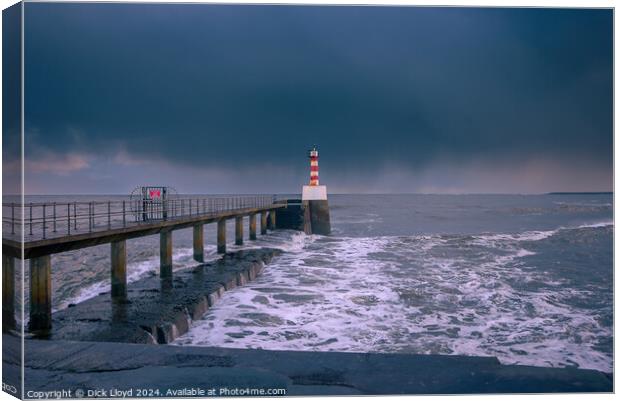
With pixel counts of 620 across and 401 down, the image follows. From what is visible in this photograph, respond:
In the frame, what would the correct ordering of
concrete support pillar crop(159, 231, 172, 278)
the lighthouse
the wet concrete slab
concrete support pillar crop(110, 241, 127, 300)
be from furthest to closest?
the lighthouse
concrete support pillar crop(159, 231, 172, 278)
concrete support pillar crop(110, 241, 127, 300)
the wet concrete slab

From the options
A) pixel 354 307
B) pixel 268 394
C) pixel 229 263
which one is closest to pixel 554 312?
pixel 354 307

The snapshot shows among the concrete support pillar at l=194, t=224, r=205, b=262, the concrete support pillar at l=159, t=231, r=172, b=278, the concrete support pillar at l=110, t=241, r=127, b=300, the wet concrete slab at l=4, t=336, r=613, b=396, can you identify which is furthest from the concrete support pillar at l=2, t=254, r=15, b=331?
the concrete support pillar at l=194, t=224, r=205, b=262

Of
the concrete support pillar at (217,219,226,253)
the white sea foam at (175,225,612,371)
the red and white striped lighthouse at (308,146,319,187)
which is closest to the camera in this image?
the white sea foam at (175,225,612,371)

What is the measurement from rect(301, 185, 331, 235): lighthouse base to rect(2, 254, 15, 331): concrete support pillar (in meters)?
15.7

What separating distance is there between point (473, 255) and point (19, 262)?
12.8 m

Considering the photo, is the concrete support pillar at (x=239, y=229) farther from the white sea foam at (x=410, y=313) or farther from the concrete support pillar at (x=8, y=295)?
the concrete support pillar at (x=8, y=295)

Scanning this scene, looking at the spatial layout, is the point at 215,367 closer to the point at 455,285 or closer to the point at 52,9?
the point at 52,9

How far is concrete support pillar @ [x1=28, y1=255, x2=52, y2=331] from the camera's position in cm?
663

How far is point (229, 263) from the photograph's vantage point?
1227 cm

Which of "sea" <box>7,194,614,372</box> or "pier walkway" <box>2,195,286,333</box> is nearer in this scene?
"pier walkway" <box>2,195,286,333</box>

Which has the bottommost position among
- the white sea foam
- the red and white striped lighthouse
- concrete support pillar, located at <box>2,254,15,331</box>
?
the white sea foam

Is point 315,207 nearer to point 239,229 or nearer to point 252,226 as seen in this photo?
point 252,226

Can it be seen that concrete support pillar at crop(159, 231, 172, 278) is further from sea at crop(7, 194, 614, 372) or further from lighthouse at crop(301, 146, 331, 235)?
lighthouse at crop(301, 146, 331, 235)

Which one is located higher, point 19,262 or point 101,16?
point 101,16
